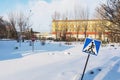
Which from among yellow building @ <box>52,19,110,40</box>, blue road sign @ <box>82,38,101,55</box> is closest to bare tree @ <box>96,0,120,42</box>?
blue road sign @ <box>82,38,101,55</box>

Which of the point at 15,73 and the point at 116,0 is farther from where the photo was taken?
the point at 116,0

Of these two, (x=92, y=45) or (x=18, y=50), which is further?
(x=18, y=50)

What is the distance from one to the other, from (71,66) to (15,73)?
3.84 meters

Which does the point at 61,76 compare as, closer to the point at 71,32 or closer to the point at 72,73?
the point at 72,73

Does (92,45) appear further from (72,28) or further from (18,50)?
(72,28)

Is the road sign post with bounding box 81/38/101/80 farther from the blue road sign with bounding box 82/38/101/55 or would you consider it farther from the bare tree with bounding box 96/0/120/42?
the bare tree with bounding box 96/0/120/42

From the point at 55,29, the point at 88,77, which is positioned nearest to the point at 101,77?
the point at 88,77

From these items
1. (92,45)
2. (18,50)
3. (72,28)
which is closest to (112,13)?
(92,45)

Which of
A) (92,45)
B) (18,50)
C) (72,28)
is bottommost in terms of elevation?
(18,50)

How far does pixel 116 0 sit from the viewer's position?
17.1 meters

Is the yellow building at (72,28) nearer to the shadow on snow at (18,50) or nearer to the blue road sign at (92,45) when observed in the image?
the shadow on snow at (18,50)

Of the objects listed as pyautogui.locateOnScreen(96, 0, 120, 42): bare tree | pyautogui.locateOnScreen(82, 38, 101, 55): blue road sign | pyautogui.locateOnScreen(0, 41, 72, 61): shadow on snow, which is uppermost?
pyautogui.locateOnScreen(96, 0, 120, 42): bare tree

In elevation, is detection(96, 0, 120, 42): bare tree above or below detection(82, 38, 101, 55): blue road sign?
above

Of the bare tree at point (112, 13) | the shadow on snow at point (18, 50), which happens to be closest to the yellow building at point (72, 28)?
the shadow on snow at point (18, 50)
